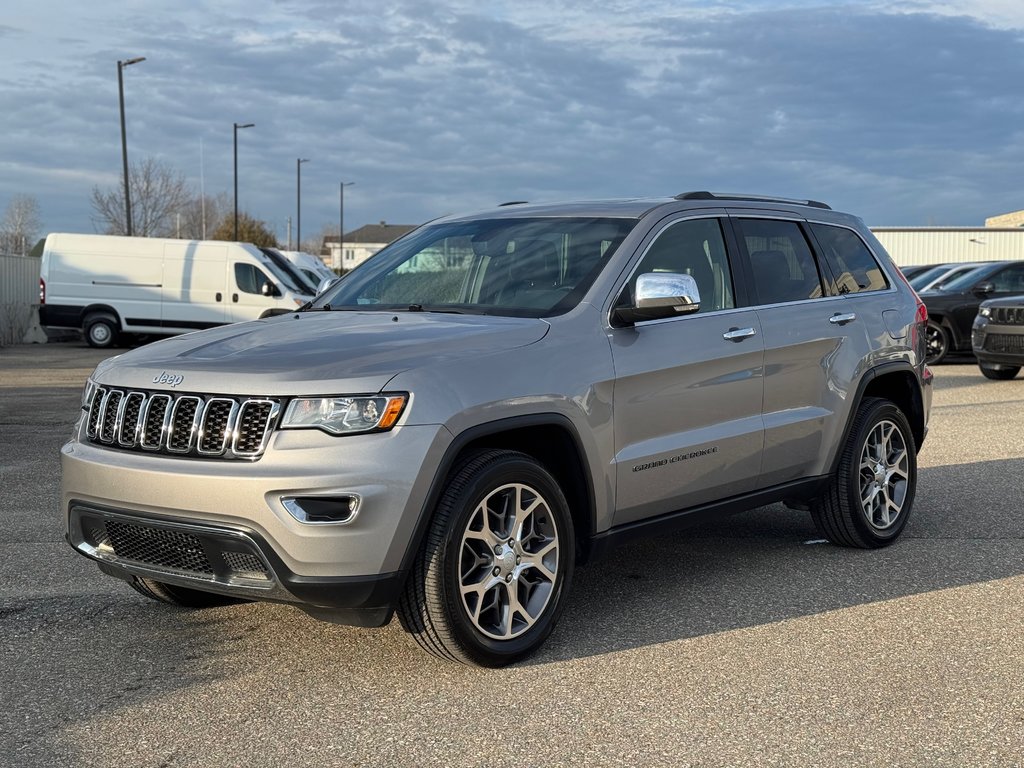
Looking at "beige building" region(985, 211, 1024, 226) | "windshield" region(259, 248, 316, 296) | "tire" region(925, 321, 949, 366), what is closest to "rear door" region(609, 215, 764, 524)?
"tire" region(925, 321, 949, 366)

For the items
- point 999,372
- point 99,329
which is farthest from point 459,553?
point 99,329

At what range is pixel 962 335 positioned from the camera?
19.3m

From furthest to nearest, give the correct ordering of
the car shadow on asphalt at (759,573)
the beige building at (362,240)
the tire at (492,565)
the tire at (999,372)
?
the beige building at (362,240) < the tire at (999,372) < the car shadow on asphalt at (759,573) < the tire at (492,565)

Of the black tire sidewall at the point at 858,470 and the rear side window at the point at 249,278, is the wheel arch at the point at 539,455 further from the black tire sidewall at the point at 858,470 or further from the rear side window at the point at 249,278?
the rear side window at the point at 249,278

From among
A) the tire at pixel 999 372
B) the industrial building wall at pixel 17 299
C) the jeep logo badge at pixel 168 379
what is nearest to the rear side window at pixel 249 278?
the industrial building wall at pixel 17 299

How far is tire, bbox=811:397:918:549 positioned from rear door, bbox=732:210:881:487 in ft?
0.65

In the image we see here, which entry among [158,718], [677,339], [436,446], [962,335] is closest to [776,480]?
[677,339]

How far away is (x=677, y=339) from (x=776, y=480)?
3.59 feet

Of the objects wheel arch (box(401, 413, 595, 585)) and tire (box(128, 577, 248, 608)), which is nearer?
wheel arch (box(401, 413, 595, 585))

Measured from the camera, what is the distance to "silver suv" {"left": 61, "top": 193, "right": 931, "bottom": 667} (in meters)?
4.18

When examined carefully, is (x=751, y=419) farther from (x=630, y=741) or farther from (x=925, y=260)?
(x=925, y=260)

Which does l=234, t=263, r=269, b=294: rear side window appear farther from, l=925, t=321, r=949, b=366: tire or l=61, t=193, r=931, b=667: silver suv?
l=61, t=193, r=931, b=667: silver suv

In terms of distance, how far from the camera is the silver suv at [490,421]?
4.18 m

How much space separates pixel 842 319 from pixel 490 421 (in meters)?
2.61
